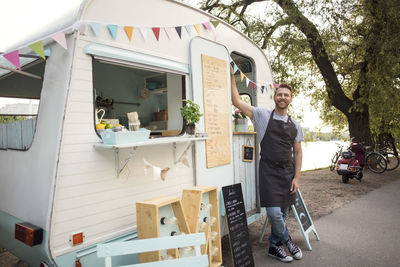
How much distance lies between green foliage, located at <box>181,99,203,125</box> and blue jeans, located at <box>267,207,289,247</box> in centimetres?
141

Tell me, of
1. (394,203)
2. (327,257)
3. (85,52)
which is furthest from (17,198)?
(394,203)

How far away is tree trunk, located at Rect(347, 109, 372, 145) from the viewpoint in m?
10.5

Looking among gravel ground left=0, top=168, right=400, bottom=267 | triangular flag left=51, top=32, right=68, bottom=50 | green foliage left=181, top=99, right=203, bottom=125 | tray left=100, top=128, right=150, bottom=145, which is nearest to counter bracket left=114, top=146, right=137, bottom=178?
tray left=100, top=128, right=150, bottom=145

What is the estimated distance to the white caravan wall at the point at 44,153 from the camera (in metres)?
2.25

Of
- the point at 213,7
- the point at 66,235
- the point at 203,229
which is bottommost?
the point at 203,229

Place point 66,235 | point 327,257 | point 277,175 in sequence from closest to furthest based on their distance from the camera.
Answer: point 66,235 → point 277,175 → point 327,257

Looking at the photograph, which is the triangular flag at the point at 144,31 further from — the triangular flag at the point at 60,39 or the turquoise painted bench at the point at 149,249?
the turquoise painted bench at the point at 149,249

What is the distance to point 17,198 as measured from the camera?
2.68 meters

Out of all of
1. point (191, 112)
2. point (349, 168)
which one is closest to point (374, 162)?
point (349, 168)

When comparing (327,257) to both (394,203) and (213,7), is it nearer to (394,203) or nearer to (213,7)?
(394,203)

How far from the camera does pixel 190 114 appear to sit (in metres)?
3.14

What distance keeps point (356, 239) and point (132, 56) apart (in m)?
4.04

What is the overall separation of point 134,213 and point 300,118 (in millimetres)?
8967

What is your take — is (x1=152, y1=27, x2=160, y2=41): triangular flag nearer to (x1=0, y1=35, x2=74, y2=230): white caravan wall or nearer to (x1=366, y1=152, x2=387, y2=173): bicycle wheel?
(x1=0, y1=35, x2=74, y2=230): white caravan wall
